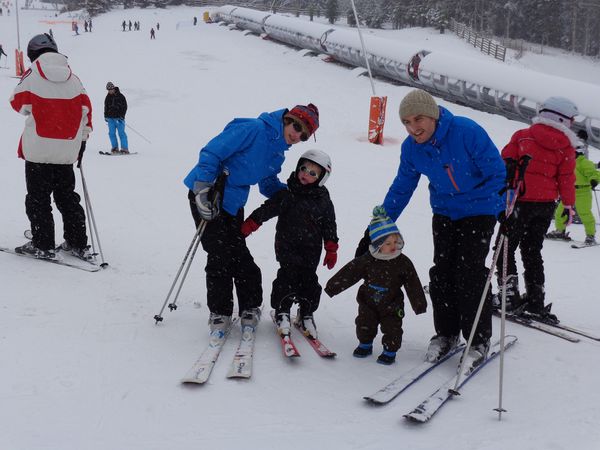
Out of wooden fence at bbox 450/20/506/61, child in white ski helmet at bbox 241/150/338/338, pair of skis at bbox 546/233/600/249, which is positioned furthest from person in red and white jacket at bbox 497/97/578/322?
wooden fence at bbox 450/20/506/61

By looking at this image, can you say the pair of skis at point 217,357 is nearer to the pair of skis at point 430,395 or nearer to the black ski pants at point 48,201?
the pair of skis at point 430,395

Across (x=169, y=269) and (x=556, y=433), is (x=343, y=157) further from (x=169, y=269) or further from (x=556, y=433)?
(x=556, y=433)

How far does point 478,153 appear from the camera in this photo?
11.9 feet

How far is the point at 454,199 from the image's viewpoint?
384cm

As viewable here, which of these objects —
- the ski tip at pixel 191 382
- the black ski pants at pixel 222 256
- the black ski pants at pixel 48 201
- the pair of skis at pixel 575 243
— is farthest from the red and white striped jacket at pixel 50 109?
the pair of skis at pixel 575 243

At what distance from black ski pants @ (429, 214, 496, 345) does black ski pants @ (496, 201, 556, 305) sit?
100cm

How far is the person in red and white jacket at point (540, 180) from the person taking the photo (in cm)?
460

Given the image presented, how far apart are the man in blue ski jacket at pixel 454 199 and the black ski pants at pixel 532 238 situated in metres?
1.03

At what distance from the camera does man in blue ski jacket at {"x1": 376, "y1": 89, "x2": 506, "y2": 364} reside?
3.63 meters

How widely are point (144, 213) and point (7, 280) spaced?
3.10 meters

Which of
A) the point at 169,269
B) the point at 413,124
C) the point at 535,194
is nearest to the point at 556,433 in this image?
the point at 413,124

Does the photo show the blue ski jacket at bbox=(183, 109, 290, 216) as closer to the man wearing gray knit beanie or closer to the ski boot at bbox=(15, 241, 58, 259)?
the man wearing gray knit beanie

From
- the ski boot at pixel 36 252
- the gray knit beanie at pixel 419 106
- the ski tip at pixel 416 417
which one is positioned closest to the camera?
the ski tip at pixel 416 417

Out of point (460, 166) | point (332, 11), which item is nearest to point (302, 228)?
point (460, 166)
